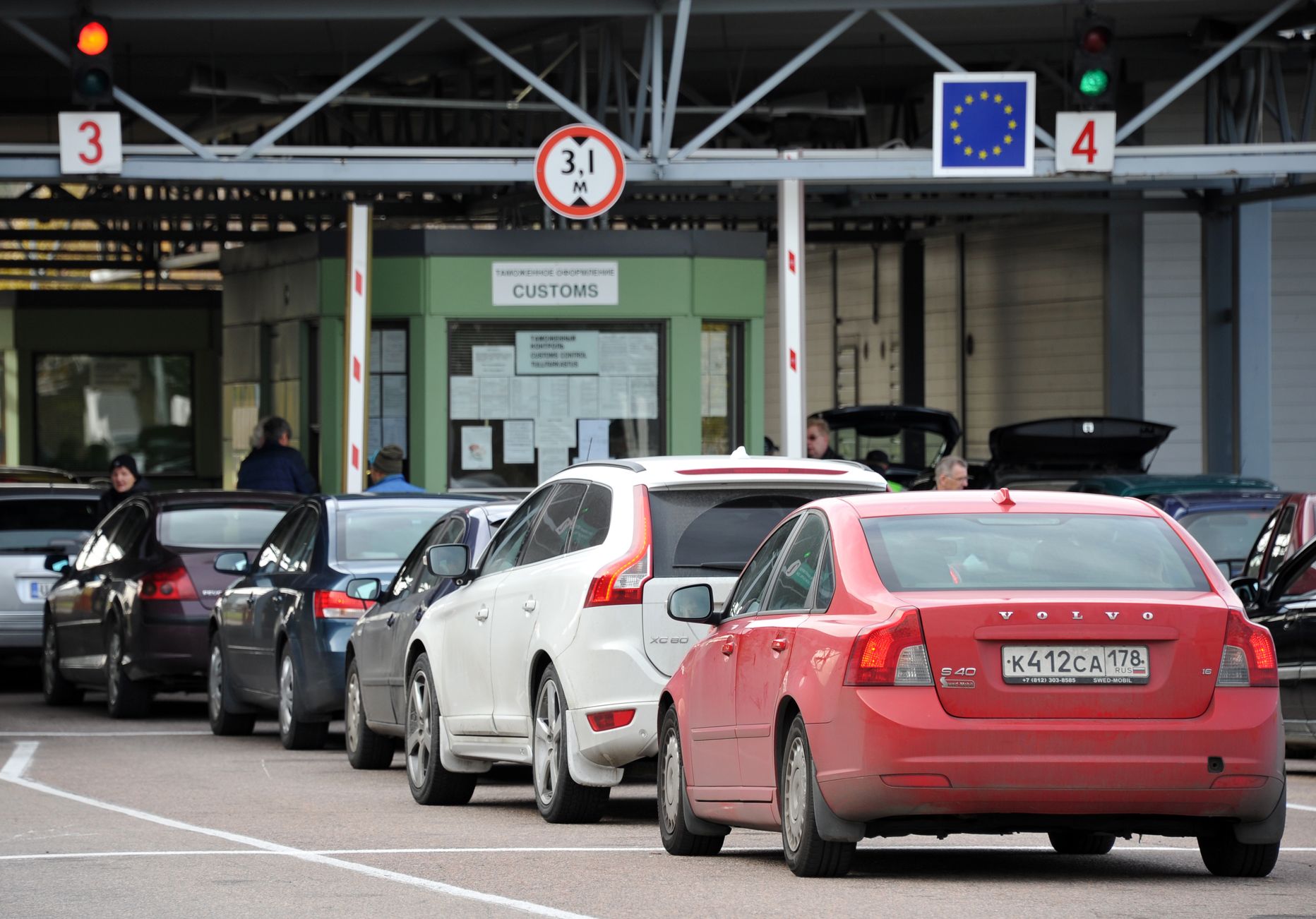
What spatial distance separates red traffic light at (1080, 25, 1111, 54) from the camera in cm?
2064

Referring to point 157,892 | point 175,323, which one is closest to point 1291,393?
point 175,323

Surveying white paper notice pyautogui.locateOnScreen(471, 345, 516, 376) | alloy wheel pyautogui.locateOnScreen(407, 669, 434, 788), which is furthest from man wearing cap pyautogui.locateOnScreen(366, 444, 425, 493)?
alloy wheel pyautogui.locateOnScreen(407, 669, 434, 788)

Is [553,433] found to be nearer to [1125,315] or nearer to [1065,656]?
[1125,315]

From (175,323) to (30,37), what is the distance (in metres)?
15.2

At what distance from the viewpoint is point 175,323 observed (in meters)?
36.3

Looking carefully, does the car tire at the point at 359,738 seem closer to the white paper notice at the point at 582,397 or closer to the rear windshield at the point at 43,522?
the rear windshield at the point at 43,522

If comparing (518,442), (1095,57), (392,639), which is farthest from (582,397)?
(392,639)

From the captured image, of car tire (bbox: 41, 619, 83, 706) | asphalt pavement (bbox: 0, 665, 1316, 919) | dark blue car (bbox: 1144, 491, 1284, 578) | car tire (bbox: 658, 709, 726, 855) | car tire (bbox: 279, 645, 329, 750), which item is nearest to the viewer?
asphalt pavement (bbox: 0, 665, 1316, 919)

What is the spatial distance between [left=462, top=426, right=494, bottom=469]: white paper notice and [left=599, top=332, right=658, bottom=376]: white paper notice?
4.06ft

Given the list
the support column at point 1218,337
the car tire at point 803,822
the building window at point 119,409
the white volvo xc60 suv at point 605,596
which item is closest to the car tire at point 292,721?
the white volvo xc60 suv at point 605,596

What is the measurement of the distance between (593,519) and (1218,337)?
20537mm

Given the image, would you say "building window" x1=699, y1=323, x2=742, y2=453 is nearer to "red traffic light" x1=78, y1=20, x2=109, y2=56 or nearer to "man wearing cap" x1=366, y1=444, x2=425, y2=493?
"man wearing cap" x1=366, y1=444, x2=425, y2=493

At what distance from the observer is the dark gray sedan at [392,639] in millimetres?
13352

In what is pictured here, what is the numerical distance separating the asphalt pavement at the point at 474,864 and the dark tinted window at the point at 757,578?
3.10 ft
